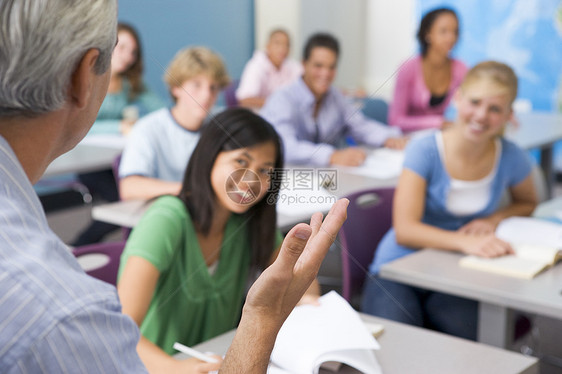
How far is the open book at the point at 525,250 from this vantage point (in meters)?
1.48

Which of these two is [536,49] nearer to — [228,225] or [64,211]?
[64,211]

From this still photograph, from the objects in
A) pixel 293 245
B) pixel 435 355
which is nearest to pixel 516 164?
pixel 435 355

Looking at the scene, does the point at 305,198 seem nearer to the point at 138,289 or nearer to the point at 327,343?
the point at 327,343

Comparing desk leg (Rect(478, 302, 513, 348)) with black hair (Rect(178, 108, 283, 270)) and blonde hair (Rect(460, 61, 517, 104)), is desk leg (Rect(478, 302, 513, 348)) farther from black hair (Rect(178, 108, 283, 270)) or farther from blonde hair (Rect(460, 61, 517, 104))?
blonde hair (Rect(460, 61, 517, 104))

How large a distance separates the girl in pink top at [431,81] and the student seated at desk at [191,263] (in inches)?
62.3

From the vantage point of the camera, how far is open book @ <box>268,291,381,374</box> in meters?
0.96

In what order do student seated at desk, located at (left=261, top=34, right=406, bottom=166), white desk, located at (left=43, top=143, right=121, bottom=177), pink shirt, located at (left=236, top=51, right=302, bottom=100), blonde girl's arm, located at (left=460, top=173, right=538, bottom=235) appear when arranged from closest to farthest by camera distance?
1. student seated at desk, located at (left=261, top=34, right=406, bottom=166)
2. blonde girl's arm, located at (left=460, top=173, right=538, bottom=235)
3. white desk, located at (left=43, top=143, right=121, bottom=177)
4. pink shirt, located at (left=236, top=51, right=302, bottom=100)

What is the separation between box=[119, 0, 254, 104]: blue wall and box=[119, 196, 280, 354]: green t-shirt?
2.77 m

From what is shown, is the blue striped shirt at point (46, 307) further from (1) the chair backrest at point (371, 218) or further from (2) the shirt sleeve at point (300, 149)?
(1) the chair backrest at point (371, 218)

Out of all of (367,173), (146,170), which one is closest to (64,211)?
(146,170)

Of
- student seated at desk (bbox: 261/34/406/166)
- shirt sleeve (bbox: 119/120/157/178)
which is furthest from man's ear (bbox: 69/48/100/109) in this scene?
shirt sleeve (bbox: 119/120/157/178)

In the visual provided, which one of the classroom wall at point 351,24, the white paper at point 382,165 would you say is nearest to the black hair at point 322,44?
the classroom wall at point 351,24

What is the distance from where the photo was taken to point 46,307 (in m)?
0.47

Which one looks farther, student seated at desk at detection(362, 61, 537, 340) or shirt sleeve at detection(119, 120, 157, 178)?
shirt sleeve at detection(119, 120, 157, 178)
